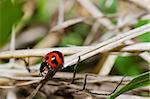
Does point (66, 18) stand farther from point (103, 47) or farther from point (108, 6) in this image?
point (103, 47)

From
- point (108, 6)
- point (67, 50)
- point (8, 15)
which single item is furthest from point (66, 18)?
point (67, 50)

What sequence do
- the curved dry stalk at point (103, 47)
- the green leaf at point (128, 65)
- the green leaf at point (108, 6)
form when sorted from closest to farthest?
the curved dry stalk at point (103, 47)
the green leaf at point (128, 65)
the green leaf at point (108, 6)

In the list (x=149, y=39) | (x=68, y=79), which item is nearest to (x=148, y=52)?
(x=149, y=39)

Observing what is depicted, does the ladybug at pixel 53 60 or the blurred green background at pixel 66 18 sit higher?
the blurred green background at pixel 66 18

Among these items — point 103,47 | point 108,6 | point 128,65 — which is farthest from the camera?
point 108,6

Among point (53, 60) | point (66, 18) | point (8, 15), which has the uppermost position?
point (66, 18)

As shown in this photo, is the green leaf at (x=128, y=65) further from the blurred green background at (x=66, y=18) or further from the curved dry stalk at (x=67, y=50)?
the curved dry stalk at (x=67, y=50)

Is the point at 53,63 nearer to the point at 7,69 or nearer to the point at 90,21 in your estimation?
the point at 7,69

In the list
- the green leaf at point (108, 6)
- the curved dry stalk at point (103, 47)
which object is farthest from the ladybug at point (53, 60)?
the green leaf at point (108, 6)
